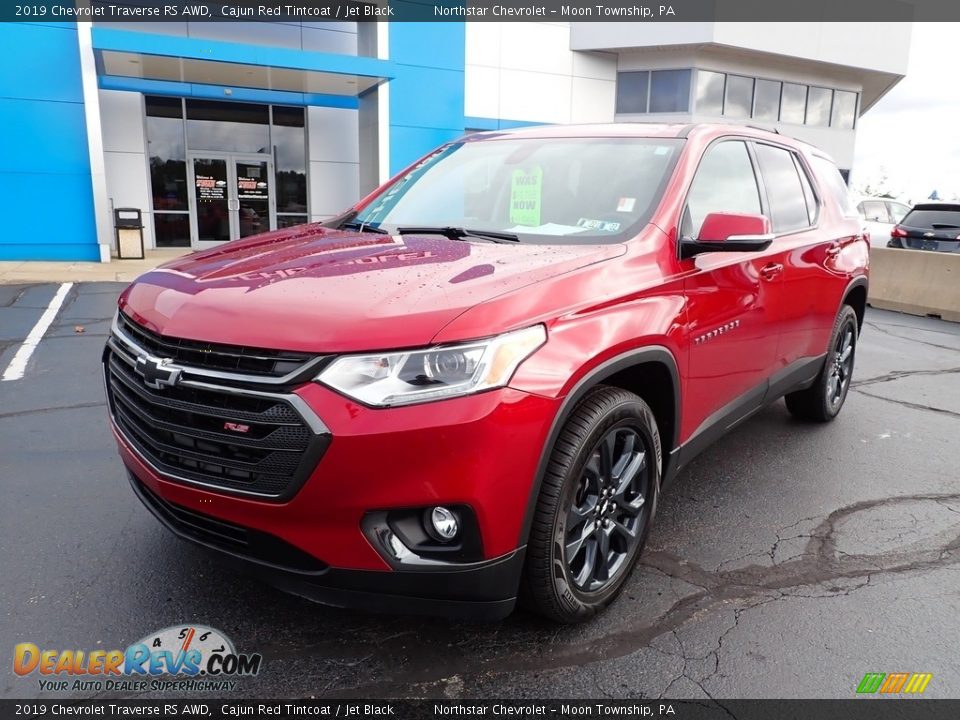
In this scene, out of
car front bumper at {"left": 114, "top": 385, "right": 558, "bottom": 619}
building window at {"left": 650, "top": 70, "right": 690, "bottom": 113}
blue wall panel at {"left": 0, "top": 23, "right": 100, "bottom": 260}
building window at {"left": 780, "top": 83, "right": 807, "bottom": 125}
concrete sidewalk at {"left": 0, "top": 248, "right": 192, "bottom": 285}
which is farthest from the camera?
building window at {"left": 780, "top": 83, "right": 807, "bottom": 125}

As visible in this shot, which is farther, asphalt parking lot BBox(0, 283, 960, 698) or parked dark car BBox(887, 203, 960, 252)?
parked dark car BBox(887, 203, 960, 252)

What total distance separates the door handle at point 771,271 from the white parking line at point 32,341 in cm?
556

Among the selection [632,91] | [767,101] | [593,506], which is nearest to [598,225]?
[593,506]

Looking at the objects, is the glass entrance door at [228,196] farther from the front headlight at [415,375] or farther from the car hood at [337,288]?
the front headlight at [415,375]

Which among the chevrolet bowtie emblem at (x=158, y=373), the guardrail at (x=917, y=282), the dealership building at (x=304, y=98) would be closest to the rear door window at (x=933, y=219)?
the guardrail at (x=917, y=282)

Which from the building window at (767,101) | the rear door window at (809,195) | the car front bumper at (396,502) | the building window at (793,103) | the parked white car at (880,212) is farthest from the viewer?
the building window at (793,103)

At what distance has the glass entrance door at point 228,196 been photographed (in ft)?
57.4

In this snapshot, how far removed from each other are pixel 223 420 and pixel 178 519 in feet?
1.83

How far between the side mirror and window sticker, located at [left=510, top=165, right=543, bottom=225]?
0.68 metres

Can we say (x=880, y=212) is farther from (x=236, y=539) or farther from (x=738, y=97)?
(x=236, y=539)

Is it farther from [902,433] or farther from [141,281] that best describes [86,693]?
[902,433]

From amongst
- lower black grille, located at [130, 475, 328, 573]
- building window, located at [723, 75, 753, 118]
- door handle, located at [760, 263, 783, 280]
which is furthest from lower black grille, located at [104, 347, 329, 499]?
building window, located at [723, 75, 753, 118]

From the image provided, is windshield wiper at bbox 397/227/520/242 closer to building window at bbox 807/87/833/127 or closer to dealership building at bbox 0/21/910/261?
dealership building at bbox 0/21/910/261

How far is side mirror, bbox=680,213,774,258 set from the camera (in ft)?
9.84
